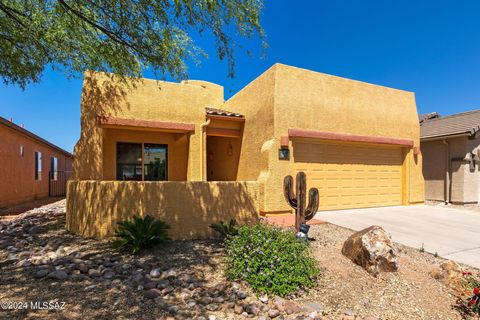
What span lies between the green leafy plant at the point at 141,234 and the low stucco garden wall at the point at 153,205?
48cm

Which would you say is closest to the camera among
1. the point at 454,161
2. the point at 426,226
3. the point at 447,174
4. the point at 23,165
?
the point at 426,226

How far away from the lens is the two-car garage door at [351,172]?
9664mm

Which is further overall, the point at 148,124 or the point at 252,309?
the point at 148,124

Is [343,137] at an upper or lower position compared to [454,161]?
upper

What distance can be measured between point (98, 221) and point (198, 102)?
592 centimetres

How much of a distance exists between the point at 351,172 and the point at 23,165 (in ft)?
48.6

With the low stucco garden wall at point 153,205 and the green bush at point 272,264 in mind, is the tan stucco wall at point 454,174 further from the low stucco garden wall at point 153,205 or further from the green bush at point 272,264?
the green bush at point 272,264

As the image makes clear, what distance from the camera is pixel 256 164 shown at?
9.63 meters

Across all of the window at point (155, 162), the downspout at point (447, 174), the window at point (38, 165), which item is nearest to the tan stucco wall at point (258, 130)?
the window at point (155, 162)

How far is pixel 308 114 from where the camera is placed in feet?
31.1

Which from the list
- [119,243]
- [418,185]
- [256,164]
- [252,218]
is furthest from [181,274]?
[418,185]

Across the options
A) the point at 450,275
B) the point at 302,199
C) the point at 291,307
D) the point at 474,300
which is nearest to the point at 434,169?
the point at 450,275

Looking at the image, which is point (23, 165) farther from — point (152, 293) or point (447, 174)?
point (447, 174)

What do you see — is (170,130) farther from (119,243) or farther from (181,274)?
(181,274)
